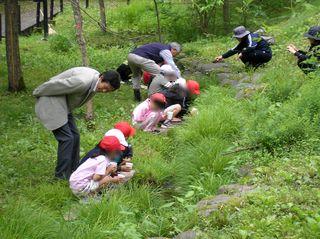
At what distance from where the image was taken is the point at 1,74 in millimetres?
10875

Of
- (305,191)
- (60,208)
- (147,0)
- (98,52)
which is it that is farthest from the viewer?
(147,0)

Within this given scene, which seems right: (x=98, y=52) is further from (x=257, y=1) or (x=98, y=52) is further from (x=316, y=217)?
(x=316, y=217)

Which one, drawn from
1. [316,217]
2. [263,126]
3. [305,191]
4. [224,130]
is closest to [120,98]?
[224,130]

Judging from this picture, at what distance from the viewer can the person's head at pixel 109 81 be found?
582cm

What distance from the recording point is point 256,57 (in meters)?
10.0

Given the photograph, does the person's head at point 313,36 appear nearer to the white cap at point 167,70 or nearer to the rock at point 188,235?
the white cap at point 167,70

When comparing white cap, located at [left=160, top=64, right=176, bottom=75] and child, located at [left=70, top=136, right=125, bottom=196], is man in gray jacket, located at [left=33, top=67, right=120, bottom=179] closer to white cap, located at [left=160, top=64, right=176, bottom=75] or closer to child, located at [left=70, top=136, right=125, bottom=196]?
child, located at [left=70, top=136, right=125, bottom=196]

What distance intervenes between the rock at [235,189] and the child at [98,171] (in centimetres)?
129

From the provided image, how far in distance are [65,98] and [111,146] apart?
2.79 ft

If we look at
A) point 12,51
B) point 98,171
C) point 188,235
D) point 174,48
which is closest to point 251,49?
point 174,48

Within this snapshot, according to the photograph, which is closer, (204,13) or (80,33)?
(80,33)

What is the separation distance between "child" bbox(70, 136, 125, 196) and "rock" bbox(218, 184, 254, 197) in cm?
129

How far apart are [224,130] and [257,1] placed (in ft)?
37.3

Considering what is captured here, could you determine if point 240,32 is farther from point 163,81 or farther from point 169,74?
point 163,81
